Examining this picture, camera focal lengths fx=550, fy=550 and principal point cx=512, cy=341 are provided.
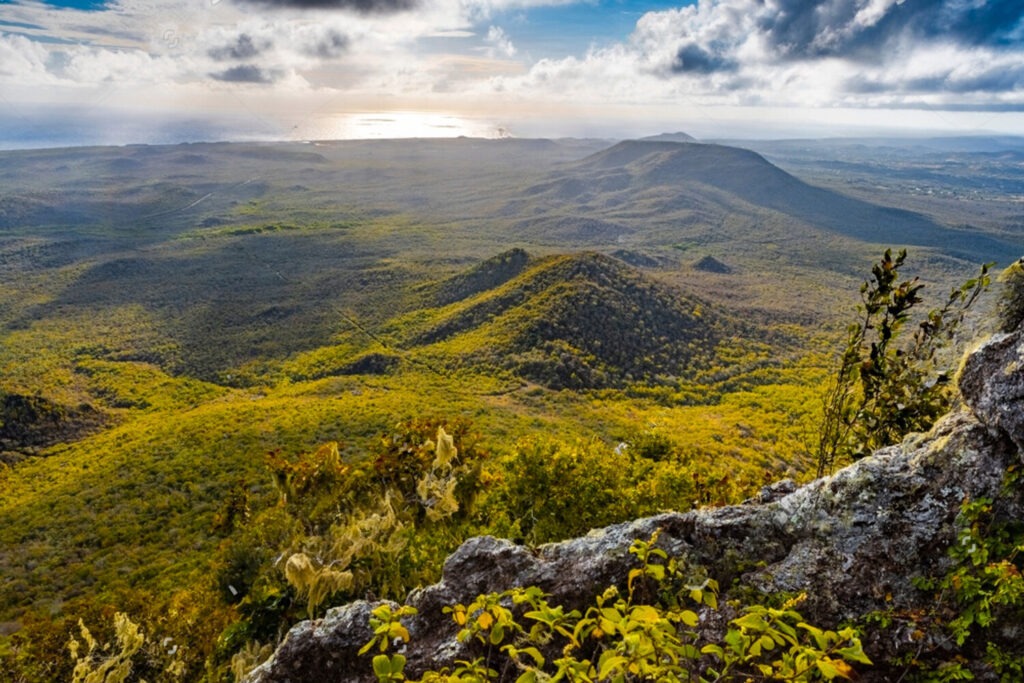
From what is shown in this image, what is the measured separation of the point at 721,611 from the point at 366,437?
156 ft

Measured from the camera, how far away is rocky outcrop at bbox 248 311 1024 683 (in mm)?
5219

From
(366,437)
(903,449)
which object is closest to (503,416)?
(366,437)

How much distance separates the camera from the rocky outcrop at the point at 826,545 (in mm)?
5219

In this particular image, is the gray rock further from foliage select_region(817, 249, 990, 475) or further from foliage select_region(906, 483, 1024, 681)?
foliage select_region(817, 249, 990, 475)

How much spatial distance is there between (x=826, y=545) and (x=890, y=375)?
5.37 metres

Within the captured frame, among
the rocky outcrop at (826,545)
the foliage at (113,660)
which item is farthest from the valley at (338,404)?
the rocky outcrop at (826,545)

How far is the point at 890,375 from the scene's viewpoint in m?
9.69

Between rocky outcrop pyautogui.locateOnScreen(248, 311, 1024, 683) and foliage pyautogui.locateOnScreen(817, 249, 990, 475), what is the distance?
10.1ft

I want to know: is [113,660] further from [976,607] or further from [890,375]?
[890,375]

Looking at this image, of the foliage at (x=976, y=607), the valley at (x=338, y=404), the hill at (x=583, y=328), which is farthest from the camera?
the hill at (x=583, y=328)

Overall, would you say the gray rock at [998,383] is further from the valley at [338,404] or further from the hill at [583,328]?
the hill at [583,328]

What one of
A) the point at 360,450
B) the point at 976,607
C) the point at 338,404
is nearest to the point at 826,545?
the point at 976,607

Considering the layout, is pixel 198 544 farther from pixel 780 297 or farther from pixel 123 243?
pixel 123 243

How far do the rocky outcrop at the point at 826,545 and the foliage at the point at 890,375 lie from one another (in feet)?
10.1
